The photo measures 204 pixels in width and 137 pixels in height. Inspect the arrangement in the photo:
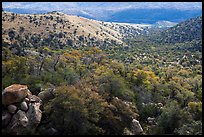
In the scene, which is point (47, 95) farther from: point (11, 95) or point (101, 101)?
point (101, 101)

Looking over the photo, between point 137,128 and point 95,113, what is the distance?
7284mm

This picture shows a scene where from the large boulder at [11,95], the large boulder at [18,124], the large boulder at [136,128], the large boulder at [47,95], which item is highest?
the large boulder at [11,95]

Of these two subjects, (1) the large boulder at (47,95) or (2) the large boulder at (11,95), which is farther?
(1) the large boulder at (47,95)

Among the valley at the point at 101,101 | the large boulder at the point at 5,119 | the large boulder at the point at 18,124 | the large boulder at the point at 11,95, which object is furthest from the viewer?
the valley at the point at 101,101

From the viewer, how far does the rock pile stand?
48094mm

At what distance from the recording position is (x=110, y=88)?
63469mm

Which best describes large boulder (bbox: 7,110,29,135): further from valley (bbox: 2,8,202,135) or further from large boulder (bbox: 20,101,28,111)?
large boulder (bbox: 20,101,28,111)

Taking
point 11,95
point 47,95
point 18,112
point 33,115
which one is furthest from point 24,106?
point 47,95

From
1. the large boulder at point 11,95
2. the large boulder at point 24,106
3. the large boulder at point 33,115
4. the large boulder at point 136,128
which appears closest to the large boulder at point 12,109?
the large boulder at point 11,95

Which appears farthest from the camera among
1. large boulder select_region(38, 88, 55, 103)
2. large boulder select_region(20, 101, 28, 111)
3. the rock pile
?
large boulder select_region(38, 88, 55, 103)

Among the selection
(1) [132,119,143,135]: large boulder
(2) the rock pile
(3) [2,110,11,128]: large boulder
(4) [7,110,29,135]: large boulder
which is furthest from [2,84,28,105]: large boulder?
(1) [132,119,143,135]: large boulder

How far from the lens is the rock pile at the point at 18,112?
48094mm

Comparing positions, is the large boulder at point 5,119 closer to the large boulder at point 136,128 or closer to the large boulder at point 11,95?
the large boulder at point 11,95

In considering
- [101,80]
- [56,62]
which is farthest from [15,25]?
[101,80]
